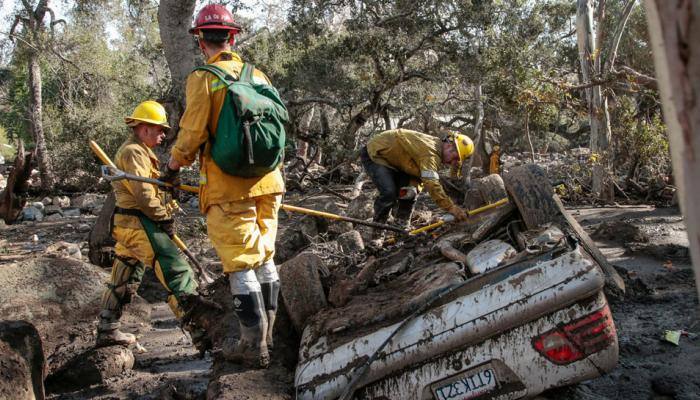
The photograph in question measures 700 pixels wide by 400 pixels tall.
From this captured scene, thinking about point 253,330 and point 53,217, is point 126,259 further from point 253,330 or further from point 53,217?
point 53,217

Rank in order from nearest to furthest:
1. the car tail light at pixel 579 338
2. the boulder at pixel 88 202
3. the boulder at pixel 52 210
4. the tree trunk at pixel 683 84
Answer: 1. the tree trunk at pixel 683 84
2. the car tail light at pixel 579 338
3. the boulder at pixel 52 210
4. the boulder at pixel 88 202

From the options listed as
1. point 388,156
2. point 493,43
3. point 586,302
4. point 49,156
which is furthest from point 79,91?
point 586,302

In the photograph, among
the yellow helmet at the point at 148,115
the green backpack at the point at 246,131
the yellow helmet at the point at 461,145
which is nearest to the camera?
the green backpack at the point at 246,131

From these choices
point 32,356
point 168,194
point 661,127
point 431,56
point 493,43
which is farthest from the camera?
point 431,56

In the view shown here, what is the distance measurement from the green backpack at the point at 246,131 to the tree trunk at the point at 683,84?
2.19 metres

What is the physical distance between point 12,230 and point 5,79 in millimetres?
14884

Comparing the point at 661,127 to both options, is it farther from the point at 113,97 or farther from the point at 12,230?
the point at 113,97

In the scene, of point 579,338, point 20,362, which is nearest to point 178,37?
point 20,362

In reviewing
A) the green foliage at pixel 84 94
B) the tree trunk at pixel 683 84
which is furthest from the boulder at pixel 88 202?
the tree trunk at pixel 683 84

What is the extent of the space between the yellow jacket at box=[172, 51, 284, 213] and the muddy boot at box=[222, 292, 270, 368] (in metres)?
0.55

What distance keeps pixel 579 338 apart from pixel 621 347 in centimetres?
160

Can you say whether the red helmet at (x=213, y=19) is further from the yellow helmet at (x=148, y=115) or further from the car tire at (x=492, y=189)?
the car tire at (x=492, y=189)

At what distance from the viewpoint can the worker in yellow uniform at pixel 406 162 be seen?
6363 mm

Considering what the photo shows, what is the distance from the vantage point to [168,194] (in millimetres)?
4828
